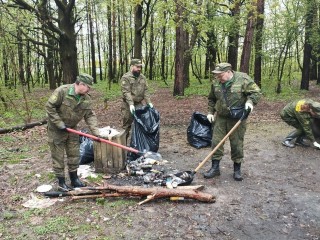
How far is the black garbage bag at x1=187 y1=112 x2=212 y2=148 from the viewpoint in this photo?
22.3 ft

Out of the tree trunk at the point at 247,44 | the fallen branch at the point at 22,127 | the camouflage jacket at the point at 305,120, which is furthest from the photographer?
the tree trunk at the point at 247,44

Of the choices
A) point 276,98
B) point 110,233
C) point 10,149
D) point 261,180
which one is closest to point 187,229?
point 110,233

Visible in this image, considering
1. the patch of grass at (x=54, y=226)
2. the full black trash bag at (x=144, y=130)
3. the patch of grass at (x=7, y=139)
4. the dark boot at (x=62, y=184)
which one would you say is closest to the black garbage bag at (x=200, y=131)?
the full black trash bag at (x=144, y=130)

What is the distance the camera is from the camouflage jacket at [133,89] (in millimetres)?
6235

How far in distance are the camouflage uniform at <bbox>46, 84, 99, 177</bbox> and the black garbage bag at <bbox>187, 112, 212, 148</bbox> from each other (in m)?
2.62

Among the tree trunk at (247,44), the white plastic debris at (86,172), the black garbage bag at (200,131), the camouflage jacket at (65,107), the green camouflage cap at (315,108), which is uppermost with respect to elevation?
the tree trunk at (247,44)

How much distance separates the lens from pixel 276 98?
488 inches

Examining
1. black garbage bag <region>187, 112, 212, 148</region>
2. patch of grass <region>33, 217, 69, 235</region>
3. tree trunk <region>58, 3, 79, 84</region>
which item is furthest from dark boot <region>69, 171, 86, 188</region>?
tree trunk <region>58, 3, 79, 84</region>

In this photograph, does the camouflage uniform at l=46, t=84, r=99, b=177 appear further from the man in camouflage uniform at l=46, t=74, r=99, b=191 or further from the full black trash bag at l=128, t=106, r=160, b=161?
the full black trash bag at l=128, t=106, r=160, b=161

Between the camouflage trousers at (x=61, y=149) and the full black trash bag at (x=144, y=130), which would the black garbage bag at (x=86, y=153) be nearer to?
the full black trash bag at (x=144, y=130)

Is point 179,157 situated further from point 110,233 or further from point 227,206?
point 110,233

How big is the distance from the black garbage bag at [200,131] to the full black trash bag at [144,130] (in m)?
0.99

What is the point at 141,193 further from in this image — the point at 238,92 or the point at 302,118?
the point at 302,118

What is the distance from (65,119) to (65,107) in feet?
0.56
